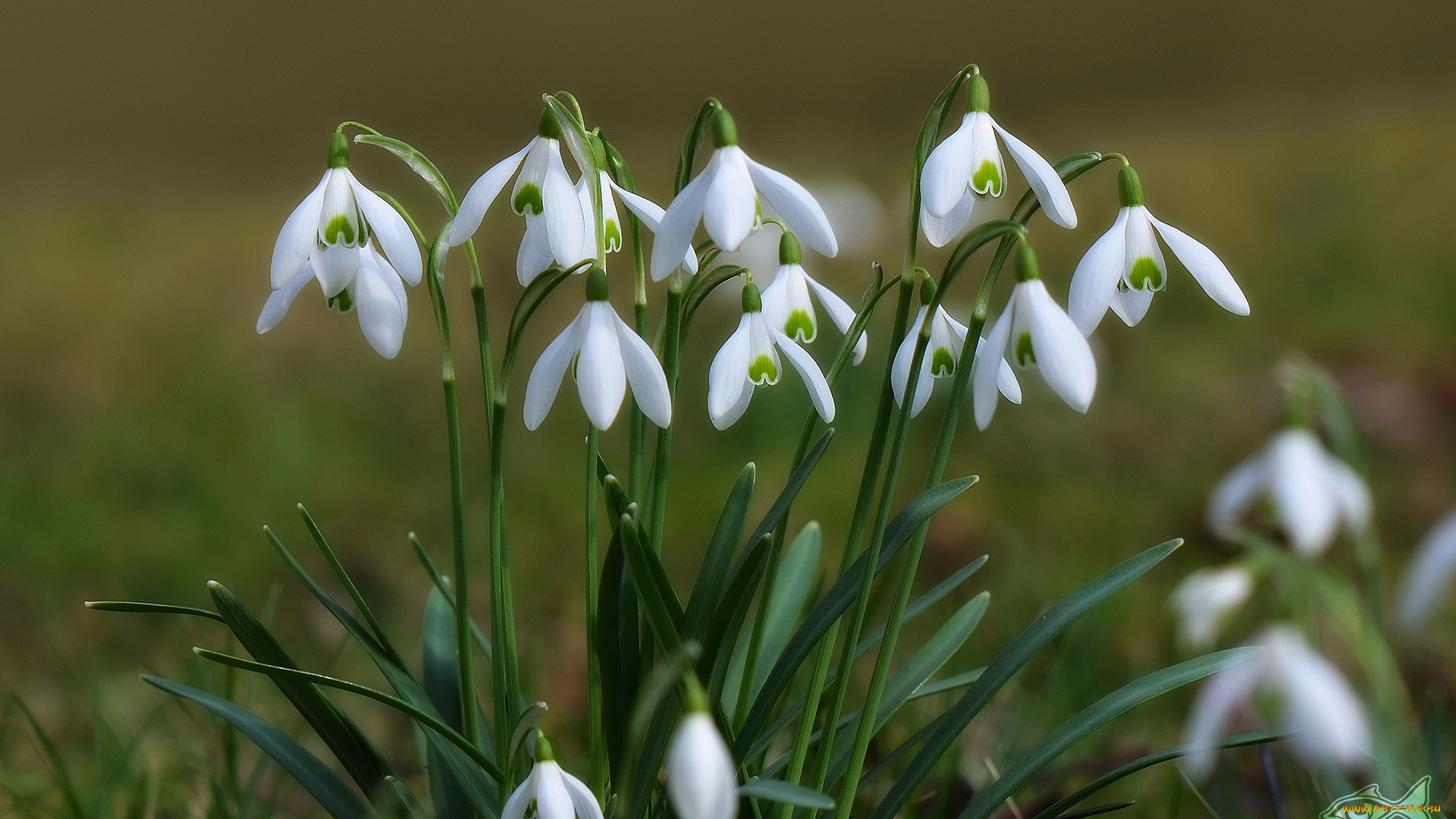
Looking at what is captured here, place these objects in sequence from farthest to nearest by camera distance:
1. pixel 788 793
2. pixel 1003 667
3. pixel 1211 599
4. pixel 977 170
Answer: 1. pixel 1211 599
2. pixel 1003 667
3. pixel 977 170
4. pixel 788 793

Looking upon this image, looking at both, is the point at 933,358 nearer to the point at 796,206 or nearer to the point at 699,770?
the point at 796,206

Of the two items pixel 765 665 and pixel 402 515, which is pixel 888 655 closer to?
pixel 765 665

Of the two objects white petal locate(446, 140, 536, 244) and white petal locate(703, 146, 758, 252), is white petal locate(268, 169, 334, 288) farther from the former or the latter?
white petal locate(703, 146, 758, 252)

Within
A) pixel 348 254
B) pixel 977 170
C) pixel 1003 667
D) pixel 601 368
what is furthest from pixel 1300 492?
pixel 348 254

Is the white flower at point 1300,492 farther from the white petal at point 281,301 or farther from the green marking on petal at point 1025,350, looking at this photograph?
the white petal at point 281,301

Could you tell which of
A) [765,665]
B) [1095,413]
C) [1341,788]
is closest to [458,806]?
[765,665]

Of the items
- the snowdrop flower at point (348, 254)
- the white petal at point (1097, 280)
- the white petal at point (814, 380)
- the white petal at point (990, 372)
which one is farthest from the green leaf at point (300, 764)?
the white petal at point (1097, 280)
